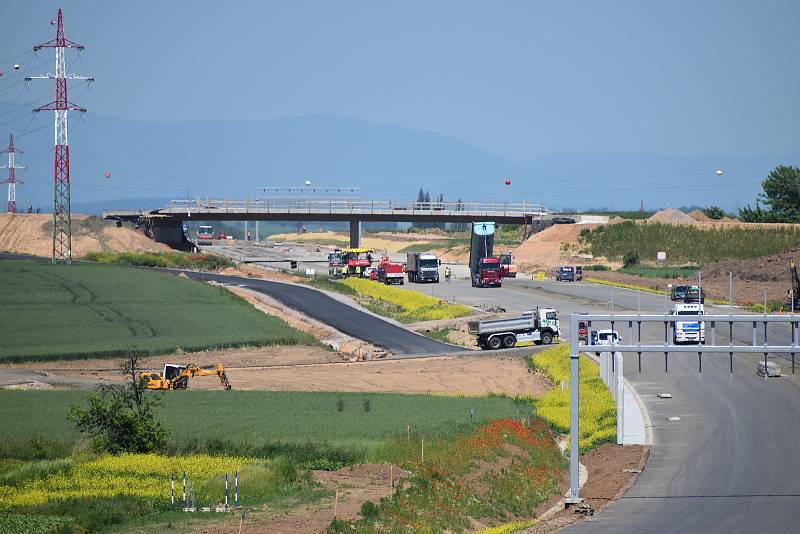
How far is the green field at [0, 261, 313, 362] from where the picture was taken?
7200 centimetres

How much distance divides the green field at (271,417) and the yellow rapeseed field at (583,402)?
6.99 feet

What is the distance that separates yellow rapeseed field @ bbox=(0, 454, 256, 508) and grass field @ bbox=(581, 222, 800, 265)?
334 ft

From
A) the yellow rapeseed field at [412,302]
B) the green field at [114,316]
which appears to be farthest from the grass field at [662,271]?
the green field at [114,316]

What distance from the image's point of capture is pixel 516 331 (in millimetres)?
76750

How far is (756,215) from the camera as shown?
16788 centimetres

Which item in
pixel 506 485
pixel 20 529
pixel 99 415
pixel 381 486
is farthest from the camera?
pixel 99 415

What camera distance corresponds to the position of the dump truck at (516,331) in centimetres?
7606

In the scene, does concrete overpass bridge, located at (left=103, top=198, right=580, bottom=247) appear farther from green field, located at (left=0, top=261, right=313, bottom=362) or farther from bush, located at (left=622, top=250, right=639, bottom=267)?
green field, located at (left=0, top=261, right=313, bottom=362)

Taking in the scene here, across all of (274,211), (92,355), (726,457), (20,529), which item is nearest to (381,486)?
(20,529)

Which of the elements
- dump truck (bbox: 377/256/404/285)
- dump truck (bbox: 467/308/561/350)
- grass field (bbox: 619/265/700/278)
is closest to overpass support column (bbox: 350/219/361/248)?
dump truck (bbox: 377/256/404/285)

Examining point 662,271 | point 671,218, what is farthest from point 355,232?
point 671,218

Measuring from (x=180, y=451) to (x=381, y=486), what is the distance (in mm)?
8880

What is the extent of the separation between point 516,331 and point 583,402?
20378 millimetres

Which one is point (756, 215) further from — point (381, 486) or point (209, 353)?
point (381, 486)
